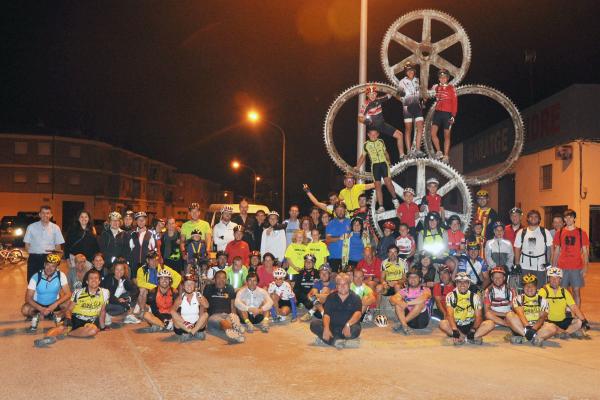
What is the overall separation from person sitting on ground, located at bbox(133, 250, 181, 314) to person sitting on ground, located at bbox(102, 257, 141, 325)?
0.22m

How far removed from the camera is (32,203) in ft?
182

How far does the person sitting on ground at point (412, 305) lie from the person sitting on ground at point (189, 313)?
11.1 feet

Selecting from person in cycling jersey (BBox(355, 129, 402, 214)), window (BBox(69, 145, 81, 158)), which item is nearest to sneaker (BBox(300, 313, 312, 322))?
person in cycling jersey (BBox(355, 129, 402, 214))

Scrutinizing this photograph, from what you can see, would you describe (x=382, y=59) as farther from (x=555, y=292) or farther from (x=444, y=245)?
(x=555, y=292)

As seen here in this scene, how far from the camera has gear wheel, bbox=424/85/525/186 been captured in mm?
13695

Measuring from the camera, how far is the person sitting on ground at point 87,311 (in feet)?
29.9

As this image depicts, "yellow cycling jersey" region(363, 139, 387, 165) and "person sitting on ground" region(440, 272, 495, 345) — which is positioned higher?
"yellow cycling jersey" region(363, 139, 387, 165)

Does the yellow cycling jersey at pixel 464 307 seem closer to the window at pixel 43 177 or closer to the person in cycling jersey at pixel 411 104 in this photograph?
the person in cycling jersey at pixel 411 104

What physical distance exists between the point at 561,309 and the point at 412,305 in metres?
2.48

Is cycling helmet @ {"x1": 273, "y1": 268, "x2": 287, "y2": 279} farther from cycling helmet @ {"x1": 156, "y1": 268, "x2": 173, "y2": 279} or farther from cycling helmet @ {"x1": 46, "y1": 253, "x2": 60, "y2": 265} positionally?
cycling helmet @ {"x1": 46, "y1": 253, "x2": 60, "y2": 265}

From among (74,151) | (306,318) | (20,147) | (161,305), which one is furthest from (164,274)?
(74,151)

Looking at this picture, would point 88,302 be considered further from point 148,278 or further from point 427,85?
point 427,85

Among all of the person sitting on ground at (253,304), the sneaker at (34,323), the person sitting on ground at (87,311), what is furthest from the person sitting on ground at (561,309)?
the sneaker at (34,323)

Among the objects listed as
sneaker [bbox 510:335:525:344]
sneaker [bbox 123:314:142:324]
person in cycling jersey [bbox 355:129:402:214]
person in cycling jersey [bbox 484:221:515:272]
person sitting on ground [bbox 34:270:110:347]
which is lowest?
sneaker [bbox 123:314:142:324]
